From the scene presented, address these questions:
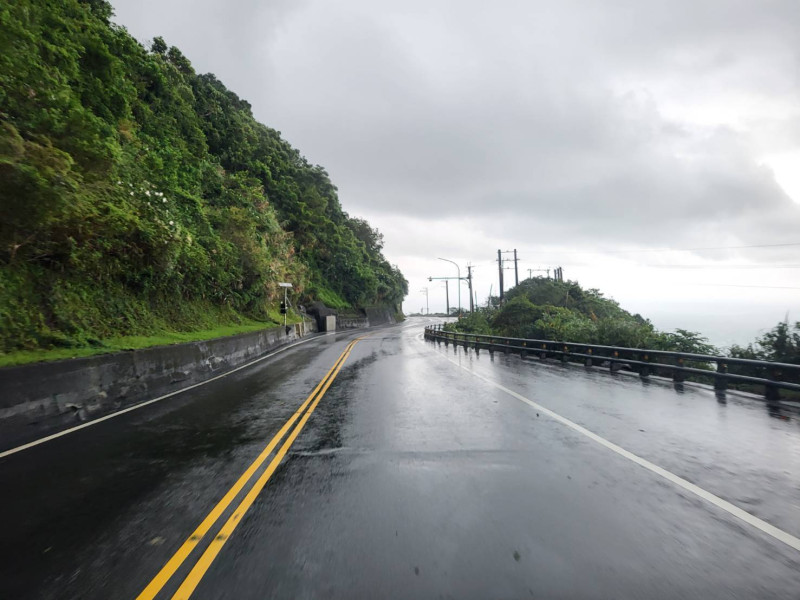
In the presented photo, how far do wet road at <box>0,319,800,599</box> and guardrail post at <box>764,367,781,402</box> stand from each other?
1904 millimetres

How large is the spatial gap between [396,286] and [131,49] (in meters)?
72.9

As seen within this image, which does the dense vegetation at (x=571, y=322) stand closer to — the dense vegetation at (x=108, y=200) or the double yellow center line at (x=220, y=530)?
the double yellow center line at (x=220, y=530)

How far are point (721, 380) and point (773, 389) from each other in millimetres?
1378

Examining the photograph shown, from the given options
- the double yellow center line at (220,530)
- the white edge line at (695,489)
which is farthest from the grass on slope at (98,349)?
the white edge line at (695,489)

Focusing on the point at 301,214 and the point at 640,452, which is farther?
the point at 301,214

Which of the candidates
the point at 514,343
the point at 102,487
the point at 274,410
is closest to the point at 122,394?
the point at 274,410

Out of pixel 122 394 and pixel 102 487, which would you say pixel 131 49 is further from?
pixel 102 487

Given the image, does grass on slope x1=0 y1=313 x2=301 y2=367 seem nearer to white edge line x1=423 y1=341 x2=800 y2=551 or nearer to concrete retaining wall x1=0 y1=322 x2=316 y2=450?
concrete retaining wall x1=0 y1=322 x2=316 y2=450

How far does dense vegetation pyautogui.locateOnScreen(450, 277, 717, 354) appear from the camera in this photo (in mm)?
16672

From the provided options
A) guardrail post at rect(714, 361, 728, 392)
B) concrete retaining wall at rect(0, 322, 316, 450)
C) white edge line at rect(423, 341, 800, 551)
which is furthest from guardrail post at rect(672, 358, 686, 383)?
concrete retaining wall at rect(0, 322, 316, 450)

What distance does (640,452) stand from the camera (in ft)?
18.4

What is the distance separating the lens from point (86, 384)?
884cm

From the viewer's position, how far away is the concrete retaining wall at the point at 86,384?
703 centimetres

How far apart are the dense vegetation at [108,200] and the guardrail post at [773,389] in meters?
15.8
